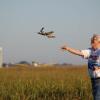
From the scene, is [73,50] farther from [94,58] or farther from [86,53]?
[94,58]

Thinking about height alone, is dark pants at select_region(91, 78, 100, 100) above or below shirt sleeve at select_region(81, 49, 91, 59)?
below

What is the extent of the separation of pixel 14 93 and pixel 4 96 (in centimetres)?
27

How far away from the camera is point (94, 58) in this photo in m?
5.64

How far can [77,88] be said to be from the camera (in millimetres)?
9117

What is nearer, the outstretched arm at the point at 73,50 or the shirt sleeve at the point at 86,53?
the outstretched arm at the point at 73,50

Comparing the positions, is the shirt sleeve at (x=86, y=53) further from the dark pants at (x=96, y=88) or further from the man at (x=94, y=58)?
the dark pants at (x=96, y=88)

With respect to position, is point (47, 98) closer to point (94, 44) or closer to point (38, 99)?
point (38, 99)

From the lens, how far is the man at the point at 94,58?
5594 mm

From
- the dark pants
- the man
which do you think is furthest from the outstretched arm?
the dark pants

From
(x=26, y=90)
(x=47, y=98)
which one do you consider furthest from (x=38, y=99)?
(x=26, y=90)

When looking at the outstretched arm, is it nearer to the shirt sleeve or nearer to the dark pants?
the shirt sleeve

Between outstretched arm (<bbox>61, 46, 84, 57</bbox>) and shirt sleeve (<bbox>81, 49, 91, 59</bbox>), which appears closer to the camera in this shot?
outstretched arm (<bbox>61, 46, 84, 57</bbox>)

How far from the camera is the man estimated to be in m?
5.59

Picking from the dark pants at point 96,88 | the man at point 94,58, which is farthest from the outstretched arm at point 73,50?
the dark pants at point 96,88
